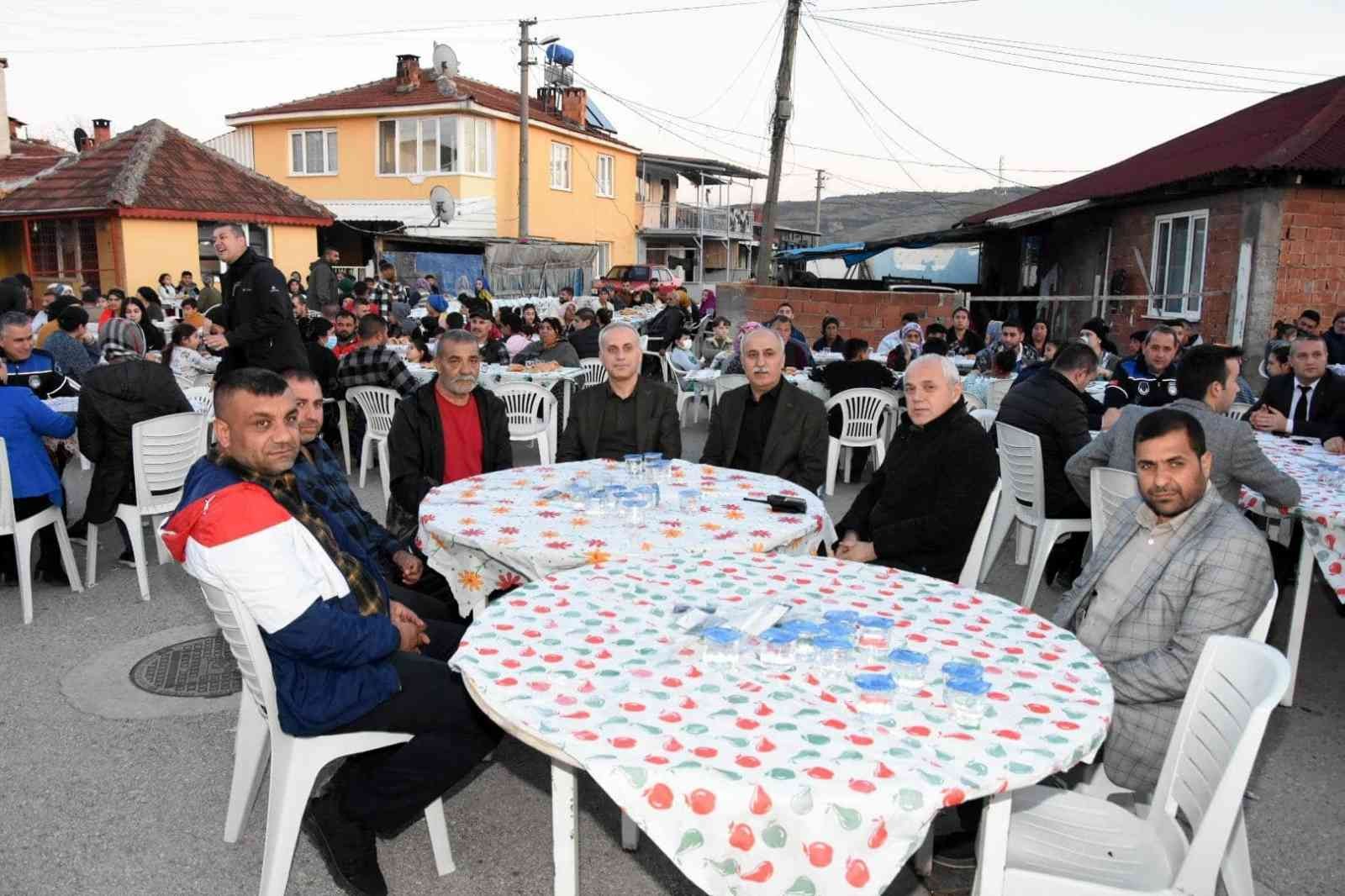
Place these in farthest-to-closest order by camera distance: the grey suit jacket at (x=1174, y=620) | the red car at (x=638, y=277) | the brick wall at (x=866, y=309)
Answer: the red car at (x=638, y=277) < the brick wall at (x=866, y=309) < the grey suit jacket at (x=1174, y=620)

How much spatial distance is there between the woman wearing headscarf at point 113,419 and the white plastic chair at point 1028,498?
484 centimetres

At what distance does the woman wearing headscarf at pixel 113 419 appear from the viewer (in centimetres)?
559

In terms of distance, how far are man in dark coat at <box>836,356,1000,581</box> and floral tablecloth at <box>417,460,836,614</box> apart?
0.27m

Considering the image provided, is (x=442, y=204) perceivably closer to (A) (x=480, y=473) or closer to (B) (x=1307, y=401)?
(A) (x=480, y=473)

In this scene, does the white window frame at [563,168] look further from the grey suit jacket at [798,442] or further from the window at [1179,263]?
the grey suit jacket at [798,442]

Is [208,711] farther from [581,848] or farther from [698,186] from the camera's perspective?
[698,186]

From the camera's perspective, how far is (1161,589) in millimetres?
2779

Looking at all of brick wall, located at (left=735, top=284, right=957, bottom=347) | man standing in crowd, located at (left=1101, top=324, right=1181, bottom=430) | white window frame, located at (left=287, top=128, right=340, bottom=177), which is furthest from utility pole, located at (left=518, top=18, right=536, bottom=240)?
man standing in crowd, located at (left=1101, top=324, right=1181, bottom=430)

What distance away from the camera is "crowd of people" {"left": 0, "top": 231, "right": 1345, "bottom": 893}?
2.59 m

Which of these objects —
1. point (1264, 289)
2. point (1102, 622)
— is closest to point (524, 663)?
point (1102, 622)

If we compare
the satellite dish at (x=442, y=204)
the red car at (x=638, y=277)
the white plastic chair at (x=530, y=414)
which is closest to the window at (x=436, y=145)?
the satellite dish at (x=442, y=204)

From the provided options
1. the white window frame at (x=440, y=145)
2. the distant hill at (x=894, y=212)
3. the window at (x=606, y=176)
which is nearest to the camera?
the white window frame at (x=440, y=145)

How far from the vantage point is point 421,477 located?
476 centimetres

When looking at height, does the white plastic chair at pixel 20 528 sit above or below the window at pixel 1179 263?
below
